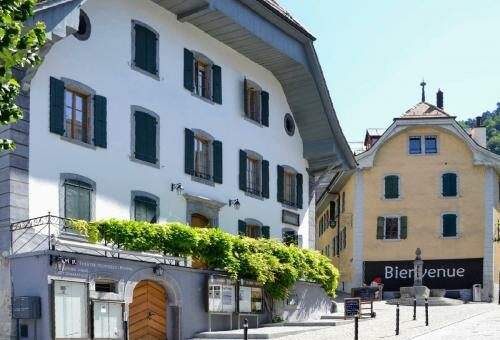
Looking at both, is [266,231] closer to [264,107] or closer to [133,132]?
[264,107]

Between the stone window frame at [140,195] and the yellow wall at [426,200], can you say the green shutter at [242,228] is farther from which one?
the yellow wall at [426,200]

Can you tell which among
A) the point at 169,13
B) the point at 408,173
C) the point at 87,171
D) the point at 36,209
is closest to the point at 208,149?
the point at 169,13

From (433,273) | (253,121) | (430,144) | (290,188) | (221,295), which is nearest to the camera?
(221,295)

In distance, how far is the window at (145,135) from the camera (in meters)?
23.3

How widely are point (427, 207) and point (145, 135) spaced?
27.1 m

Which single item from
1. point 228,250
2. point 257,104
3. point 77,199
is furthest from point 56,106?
point 257,104

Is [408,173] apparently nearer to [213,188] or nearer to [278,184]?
[278,184]

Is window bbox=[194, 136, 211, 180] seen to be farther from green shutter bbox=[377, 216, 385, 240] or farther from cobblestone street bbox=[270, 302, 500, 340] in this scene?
green shutter bbox=[377, 216, 385, 240]

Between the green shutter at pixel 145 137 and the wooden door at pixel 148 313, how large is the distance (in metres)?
4.18

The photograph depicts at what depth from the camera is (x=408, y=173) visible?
47625 mm

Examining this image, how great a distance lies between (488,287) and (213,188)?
24441 millimetres

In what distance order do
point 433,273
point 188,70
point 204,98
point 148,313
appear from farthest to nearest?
1. point 433,273
2. point 204,98
3. point 188,70
4. point 148,313

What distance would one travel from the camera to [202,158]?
86.8 feet

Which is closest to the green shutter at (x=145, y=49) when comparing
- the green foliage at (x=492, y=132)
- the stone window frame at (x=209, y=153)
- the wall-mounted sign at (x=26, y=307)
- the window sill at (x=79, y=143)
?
the stone window frame at (x=209, y=153)
